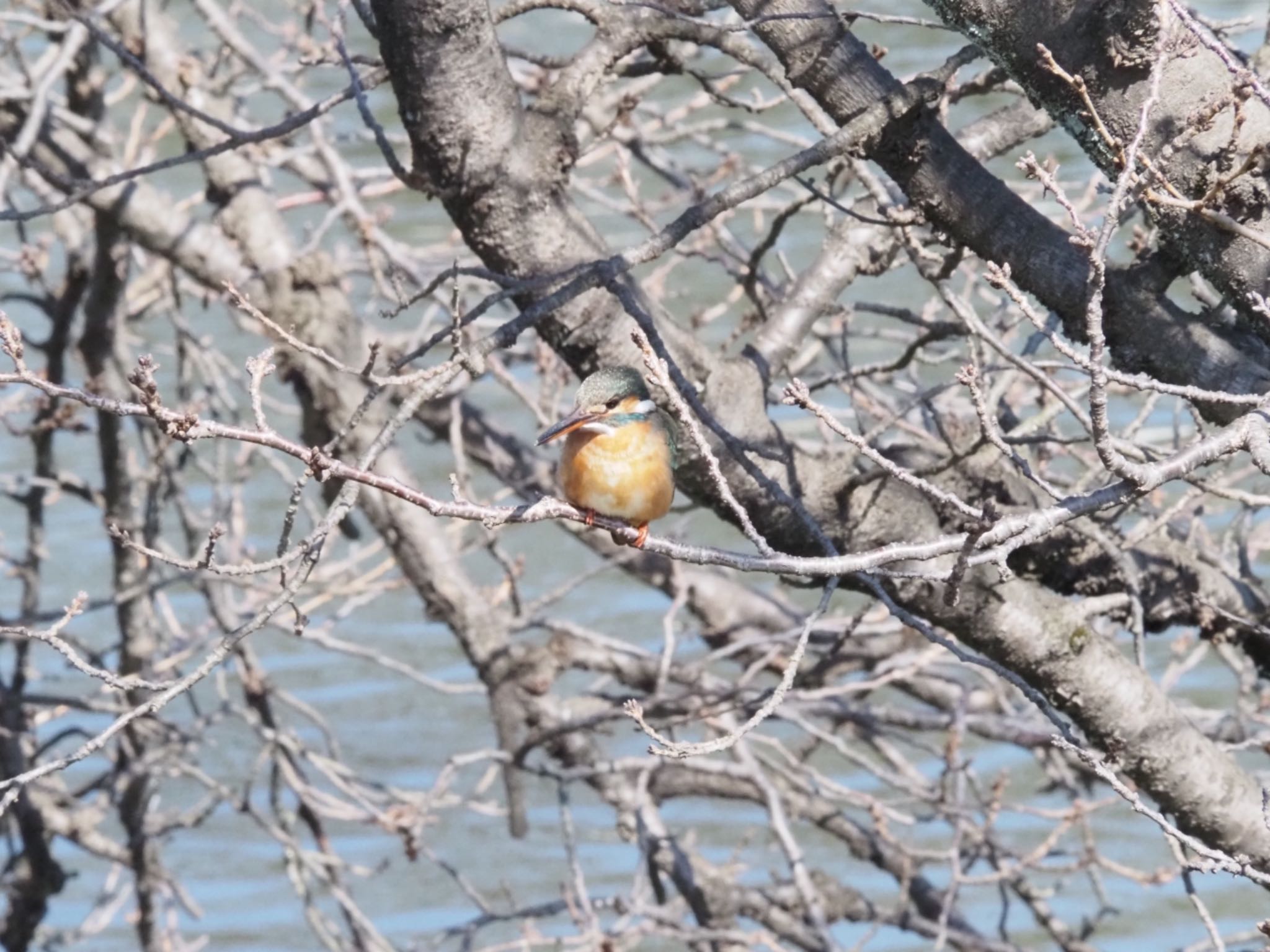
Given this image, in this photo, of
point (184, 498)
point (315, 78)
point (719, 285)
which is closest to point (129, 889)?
point (184, 498)

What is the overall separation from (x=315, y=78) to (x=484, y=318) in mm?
4946

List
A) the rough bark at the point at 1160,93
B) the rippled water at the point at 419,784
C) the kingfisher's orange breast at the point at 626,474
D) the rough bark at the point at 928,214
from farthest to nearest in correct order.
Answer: the rippled water at the point at 419,784, the kingfisher's orange breast at the point at 626,474, the rough bark at the point at 928,214, the rough bark at the point at 1160,93

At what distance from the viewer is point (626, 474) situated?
9.84 feet

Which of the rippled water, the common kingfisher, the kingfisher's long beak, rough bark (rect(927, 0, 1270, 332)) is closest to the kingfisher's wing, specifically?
the common kingfisher

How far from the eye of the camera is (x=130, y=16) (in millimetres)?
4773

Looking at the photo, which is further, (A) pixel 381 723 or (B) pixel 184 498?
(A) pixel 381 723

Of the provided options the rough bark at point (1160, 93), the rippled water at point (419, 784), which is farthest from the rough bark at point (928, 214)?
the rippled water at point (419, 784)

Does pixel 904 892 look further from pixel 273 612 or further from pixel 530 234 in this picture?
pixel 273 612

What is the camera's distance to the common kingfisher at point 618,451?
3006 mm

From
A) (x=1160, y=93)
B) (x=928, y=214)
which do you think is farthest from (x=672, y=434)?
(x=1160, y=93)

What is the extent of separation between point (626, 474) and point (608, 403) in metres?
0.15

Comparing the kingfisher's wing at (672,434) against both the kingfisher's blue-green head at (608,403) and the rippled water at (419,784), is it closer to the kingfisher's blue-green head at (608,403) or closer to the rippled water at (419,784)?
the kingfisher's blue-green head at (608,403)

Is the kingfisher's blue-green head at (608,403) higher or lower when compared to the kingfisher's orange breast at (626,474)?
higher

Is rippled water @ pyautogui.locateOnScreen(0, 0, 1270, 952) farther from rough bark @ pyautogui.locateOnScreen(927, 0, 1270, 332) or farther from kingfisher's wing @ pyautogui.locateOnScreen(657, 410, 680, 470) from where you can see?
rough bark @ pyautogui.locateOnScreen(927, 0, 1270, 332)
